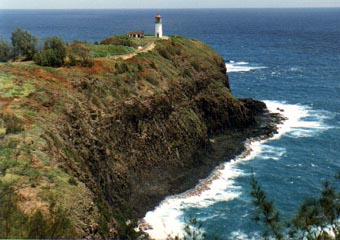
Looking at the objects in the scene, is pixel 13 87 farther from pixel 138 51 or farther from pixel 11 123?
pixel 138 51

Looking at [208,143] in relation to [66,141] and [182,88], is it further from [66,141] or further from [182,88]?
[66,141]

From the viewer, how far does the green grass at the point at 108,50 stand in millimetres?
69375

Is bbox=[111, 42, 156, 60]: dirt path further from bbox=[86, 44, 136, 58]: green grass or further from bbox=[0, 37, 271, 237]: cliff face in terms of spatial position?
bbox=[86, 44, 136, 58]: green grass

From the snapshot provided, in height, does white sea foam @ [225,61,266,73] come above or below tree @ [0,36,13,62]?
below

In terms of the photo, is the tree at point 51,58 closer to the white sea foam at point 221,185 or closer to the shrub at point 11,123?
the shrub at point 11,123

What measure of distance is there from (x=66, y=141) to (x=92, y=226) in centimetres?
1419

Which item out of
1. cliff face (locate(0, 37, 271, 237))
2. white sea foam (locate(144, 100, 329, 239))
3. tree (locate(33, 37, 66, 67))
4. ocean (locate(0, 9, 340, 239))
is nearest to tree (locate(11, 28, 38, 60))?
tree (locate(33, 37, 66, 67))

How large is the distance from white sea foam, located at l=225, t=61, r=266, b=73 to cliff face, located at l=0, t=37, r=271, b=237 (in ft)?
167

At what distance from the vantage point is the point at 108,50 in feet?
237

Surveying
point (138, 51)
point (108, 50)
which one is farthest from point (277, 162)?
point (108, 50)

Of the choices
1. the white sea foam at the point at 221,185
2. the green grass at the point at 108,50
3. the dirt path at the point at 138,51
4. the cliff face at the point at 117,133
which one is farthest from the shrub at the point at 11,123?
the green grass at the point at 108,50

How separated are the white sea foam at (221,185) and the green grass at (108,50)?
27865mm

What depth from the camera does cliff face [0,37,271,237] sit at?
103ft

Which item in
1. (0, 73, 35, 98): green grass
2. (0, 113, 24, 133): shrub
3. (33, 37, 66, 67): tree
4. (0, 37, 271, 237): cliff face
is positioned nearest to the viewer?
(0, 37, 271, 237): cliff face
